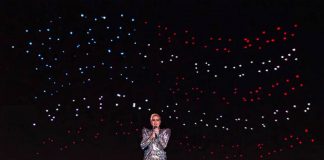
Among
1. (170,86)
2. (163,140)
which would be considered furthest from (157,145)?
(170,86)

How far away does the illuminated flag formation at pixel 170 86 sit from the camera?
464 centimetres

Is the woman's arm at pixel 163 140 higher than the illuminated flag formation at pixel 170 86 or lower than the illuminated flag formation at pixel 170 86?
lower

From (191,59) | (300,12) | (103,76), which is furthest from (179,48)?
(300,12)

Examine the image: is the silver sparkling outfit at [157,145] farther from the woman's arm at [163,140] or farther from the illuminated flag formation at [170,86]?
the illuminated flag formation at [170,86]

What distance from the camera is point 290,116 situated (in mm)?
4648

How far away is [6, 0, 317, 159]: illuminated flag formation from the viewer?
464 centimetres

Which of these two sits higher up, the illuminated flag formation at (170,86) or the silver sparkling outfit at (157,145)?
the illuminated flag formation at (170,86)

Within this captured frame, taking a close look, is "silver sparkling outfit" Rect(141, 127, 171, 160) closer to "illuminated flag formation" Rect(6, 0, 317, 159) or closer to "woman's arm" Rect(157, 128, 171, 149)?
"woman's arm" Rect(157, 128, 171, 149)

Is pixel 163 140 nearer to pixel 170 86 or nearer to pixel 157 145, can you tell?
pixel 157 145

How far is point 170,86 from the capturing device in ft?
15.8

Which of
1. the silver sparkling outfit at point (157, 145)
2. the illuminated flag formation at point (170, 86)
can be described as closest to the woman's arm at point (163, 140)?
the silver sparkling outfit at point (157, 145)

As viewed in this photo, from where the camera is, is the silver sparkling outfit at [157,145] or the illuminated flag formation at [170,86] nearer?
the silver sparkling outfit at [157,145]

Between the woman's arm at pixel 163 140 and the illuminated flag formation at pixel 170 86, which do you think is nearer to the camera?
the woman's arm at pixel 163 140

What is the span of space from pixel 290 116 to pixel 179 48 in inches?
47.1
